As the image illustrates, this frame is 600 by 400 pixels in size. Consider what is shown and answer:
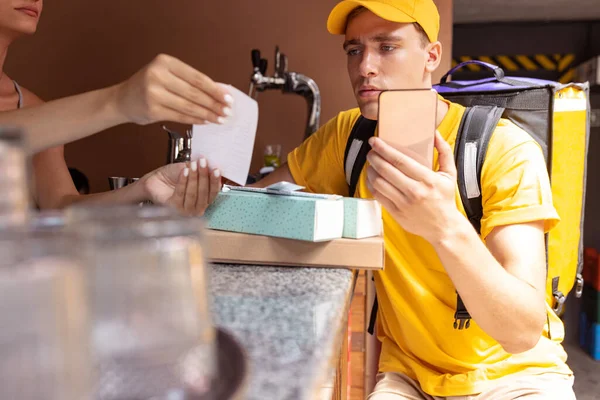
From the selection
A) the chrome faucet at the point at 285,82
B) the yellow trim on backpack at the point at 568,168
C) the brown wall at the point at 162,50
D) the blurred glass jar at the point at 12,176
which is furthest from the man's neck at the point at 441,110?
the brown wall at the point at 162,50

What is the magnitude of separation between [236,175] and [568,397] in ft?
2.59

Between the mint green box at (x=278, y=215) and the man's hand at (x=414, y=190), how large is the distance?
10 centimetres

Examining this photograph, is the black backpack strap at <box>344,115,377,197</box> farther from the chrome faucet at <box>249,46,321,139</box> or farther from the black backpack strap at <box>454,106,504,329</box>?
the chrome faucet at <box>249,46,321,139</box>

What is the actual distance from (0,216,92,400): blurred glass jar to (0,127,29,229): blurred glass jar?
0.04 meters

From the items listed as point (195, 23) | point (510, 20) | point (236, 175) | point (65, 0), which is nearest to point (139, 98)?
point (236, 175)

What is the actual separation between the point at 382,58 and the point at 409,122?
0.44 meters

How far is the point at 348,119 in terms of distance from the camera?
1396 millimetres

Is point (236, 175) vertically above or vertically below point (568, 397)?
above

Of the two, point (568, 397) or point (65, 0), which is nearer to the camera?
point (568, 397)

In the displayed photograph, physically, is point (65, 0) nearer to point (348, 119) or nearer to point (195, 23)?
point (195, 23)

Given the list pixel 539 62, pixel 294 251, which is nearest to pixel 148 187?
pixel 294 251

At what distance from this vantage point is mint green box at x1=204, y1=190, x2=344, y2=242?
827mm

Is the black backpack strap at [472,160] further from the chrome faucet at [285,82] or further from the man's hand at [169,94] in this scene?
the chrome faucet at [285,82]

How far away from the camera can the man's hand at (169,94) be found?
0.71 metres
